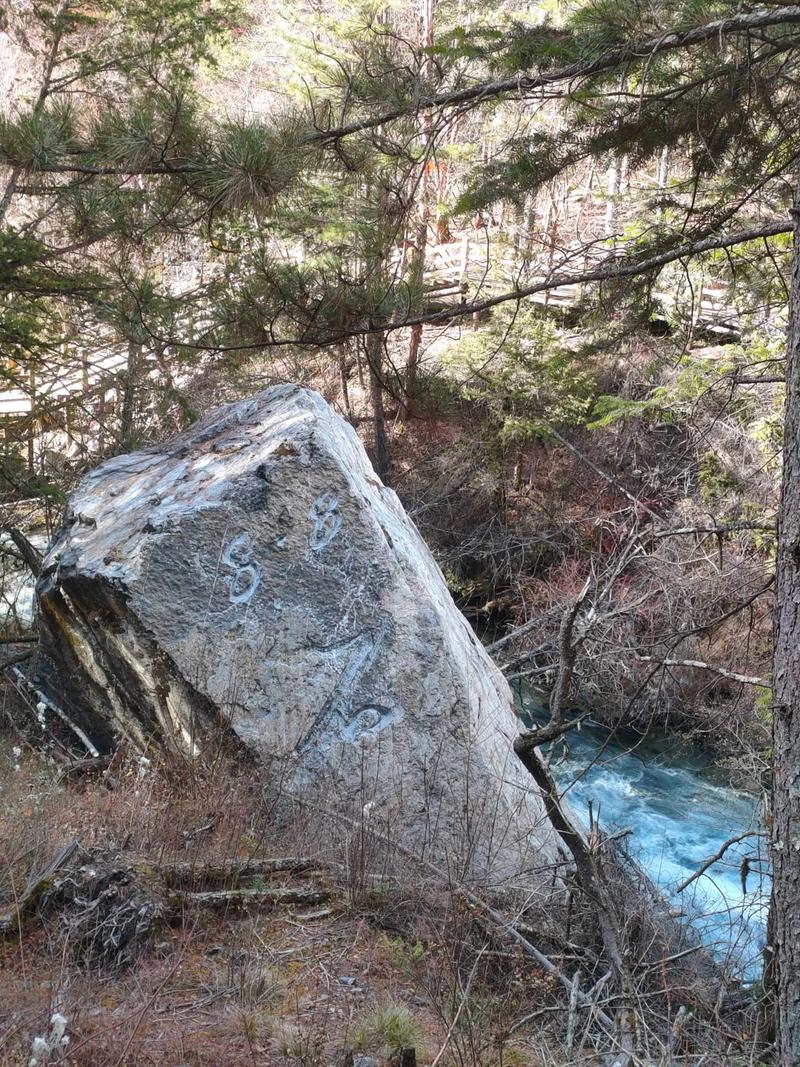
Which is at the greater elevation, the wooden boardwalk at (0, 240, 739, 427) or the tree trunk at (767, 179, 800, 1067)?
the wooden boardwalk at (0, 240, 739, 427)

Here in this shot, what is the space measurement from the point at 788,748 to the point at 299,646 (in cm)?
266

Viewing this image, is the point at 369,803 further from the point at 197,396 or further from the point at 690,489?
the point at 197,396

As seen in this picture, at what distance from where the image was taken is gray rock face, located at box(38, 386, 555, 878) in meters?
4.79

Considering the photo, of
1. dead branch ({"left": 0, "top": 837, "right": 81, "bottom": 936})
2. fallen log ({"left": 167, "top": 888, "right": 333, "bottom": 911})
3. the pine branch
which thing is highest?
the pine branch

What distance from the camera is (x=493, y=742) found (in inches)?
204

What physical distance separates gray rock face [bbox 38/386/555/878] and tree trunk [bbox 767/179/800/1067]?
6.11 ft

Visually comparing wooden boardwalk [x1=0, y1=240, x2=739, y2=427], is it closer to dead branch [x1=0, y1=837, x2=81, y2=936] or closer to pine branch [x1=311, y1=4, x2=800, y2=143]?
pine branch [x1=311, y1=4, x2=800, y2=143]

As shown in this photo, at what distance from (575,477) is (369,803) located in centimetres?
1008

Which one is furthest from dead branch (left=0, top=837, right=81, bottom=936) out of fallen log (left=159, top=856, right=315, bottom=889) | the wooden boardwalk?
the wooden boardwalk

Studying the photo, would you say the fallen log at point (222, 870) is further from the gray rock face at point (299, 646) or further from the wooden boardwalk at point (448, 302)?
the wooden boardwalk at point (448, 302)

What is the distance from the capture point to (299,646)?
4.94 meters

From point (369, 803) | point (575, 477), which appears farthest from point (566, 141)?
point (575, 477)

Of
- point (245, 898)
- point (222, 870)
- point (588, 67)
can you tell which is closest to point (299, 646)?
point (222, 870)

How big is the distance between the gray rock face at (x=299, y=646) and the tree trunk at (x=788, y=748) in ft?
6.11
